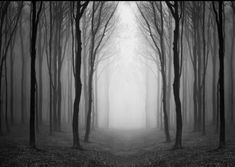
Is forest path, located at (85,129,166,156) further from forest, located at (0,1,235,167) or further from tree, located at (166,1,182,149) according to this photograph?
tree, located at (166,1,182,149)

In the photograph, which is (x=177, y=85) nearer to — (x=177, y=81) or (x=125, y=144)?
(x=177, y=81)

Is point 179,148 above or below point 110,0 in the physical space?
below

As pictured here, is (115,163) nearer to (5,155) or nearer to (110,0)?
(5,155)

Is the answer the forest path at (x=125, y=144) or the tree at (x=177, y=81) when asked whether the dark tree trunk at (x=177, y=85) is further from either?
the forest path at (x=125, y=144)

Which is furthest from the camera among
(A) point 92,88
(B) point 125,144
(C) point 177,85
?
(A) point 92,88

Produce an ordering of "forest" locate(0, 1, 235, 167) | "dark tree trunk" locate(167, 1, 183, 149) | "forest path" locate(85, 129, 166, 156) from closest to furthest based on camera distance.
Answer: "forest" locate(0, 1, 235, 167) → "dark tree trunk" locate(167, 1, 183, 149) → "forest path" locate(85, 129, 166, 156)

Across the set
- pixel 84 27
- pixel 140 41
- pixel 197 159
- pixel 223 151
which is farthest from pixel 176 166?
pixel 140 41

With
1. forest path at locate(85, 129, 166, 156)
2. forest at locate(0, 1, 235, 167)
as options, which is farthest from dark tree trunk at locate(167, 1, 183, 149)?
forest path at locate(85, 129, 166, 156)

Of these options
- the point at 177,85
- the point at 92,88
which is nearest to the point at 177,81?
the point at 177,85

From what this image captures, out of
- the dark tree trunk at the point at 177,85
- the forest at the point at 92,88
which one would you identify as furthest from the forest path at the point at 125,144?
the dark tree trunk at the point at 177,85

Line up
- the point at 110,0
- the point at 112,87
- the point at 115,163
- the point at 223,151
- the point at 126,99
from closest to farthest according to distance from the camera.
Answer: the point at 223,151, the point at 115,163, the point at 110,0, the point at 112,87, the point at 126,99

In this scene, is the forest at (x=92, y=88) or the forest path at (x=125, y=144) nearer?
the forest at (x=92, y=88)

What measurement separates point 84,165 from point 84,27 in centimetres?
2334

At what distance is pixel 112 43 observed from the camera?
45594mm
